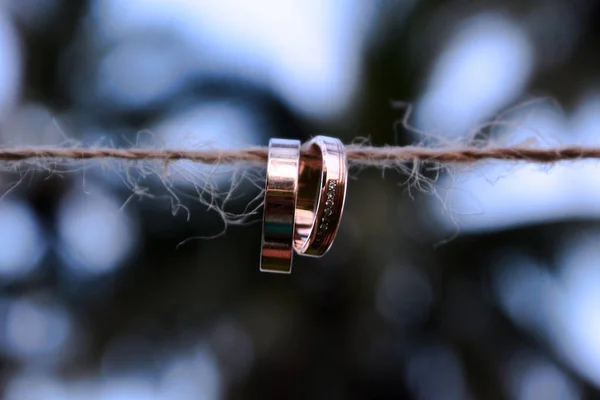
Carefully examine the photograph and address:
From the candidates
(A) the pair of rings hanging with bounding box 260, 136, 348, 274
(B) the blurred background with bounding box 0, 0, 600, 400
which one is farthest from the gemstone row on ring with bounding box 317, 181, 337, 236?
(B) the blurred background with bounding box 0, 0, 600, 400

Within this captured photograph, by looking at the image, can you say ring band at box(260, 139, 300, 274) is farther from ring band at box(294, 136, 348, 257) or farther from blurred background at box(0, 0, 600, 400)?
blurred background at box(0, 0, 600, 400)

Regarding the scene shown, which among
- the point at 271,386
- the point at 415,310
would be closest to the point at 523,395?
the point at 415,310

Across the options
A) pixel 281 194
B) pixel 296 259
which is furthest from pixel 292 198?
pixel 296 259

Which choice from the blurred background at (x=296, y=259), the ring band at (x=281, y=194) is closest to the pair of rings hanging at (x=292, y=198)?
the ring band at (x=281, y=194)

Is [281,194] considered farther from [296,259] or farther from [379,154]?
[296,259]

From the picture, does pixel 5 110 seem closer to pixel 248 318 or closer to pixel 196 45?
pixel 196 45

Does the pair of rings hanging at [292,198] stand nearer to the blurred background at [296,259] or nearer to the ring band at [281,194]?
the ring band at [281,194]
